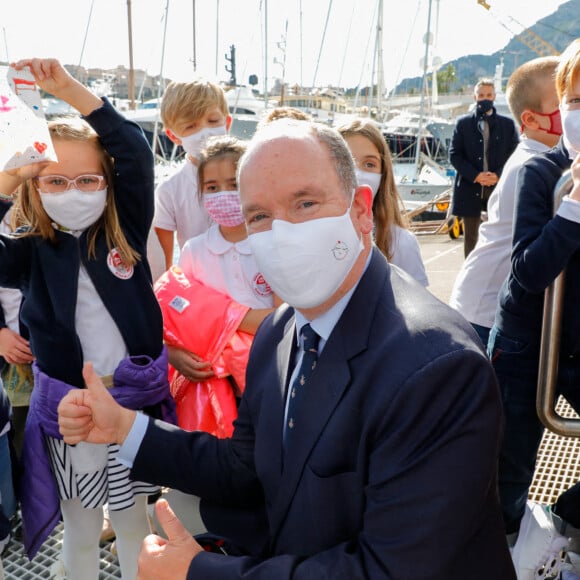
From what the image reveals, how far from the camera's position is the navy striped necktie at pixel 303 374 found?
4.35 ft

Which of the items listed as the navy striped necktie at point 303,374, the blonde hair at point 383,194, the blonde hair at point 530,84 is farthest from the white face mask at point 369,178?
the navy striped necktie at point 303,374

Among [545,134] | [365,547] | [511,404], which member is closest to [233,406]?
[511,404]

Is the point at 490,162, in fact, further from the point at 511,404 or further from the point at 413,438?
the point at 413,438

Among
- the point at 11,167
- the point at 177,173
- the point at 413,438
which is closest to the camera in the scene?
the point at 413,438

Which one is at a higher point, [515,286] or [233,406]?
[515,286]

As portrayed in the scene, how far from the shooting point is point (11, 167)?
1.75 m

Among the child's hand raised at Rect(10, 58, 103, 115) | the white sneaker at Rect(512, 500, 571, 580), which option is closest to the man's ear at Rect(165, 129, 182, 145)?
the child's hand raised at Rect(10, 58, 103, 115)

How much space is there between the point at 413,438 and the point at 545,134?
1790 millimetres

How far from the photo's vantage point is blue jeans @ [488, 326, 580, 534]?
2025 mm

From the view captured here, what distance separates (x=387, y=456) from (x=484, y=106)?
190 inches

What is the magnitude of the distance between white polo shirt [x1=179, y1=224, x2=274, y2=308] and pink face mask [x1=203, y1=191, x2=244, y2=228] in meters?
0.08

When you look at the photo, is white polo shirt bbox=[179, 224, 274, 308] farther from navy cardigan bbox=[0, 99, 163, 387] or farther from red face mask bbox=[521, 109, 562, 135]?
red face mask bbox=[521, 109, 562, 135]

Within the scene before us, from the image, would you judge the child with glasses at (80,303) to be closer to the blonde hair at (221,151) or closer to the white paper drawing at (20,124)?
the white paper drawing at (20,124)

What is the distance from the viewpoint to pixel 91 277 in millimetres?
2066
